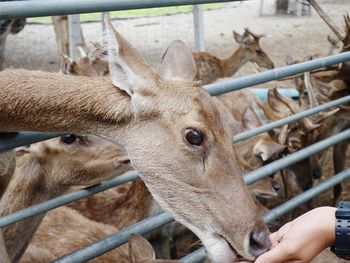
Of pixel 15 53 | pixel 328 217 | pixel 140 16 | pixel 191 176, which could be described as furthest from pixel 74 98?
pixel 140 16

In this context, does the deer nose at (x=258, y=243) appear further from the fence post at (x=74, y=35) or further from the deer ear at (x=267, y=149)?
the fence post at (x=74, y=35)

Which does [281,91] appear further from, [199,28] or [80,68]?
[199,28]

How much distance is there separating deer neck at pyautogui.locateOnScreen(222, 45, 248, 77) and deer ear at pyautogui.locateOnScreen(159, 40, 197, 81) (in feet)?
19.7

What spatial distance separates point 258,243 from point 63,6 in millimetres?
1084

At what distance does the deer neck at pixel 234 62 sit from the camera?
28.9 ft

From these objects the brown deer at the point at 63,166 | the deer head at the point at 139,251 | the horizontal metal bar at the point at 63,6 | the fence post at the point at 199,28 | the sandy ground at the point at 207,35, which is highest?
the horizontal metal bar at the point at 63,6

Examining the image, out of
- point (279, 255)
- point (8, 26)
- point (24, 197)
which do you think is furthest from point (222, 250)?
point (8, 26)

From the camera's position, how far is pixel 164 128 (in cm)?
229

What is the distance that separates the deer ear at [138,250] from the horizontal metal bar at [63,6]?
97 centimetres

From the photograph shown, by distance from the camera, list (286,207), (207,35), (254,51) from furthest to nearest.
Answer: (207,35) → (254,51) → (286,207)

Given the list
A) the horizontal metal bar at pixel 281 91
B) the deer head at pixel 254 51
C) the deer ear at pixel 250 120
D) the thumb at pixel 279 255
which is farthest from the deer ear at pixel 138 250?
the deer head at pixel 254 51

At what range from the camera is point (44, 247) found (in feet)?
11.5

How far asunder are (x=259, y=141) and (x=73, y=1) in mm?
3036

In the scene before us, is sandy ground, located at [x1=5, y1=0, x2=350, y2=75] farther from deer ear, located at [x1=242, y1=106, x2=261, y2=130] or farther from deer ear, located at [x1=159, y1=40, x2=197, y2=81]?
deer ear, located at [x1=159, y1=40, x2=197, y2=81]
